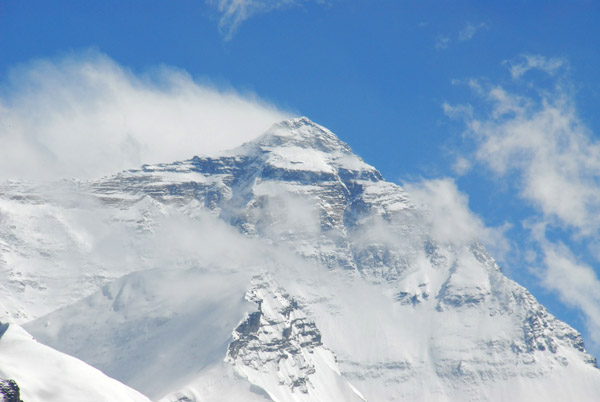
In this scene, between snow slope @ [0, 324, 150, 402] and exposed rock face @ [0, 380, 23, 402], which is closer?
exposed rock face @ [0, 380, 23, 402]

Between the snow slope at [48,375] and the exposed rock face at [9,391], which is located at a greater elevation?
the snow slope at [48,375]

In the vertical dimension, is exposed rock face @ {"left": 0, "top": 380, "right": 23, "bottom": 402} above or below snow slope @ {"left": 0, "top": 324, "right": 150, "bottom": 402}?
below

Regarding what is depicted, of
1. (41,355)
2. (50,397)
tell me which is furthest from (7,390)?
(41,355)

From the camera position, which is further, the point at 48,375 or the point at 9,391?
the point at 48,375

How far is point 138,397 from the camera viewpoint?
524 feet

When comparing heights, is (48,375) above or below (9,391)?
above

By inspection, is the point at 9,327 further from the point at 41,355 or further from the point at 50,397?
the point at 50,397

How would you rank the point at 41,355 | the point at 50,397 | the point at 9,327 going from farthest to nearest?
1. the point at 9,327
2. the point at 41,355
3. the point at 50,397

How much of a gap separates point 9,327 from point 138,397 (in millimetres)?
19727

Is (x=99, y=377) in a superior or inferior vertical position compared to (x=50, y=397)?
superior

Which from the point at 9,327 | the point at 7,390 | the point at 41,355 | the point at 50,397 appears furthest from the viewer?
the point at 9,327

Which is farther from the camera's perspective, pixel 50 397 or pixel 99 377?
pixel 99 377

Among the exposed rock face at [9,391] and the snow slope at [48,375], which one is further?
the snow slope at [48,375]

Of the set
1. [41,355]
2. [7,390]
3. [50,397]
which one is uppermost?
[41,355]
